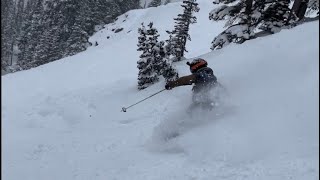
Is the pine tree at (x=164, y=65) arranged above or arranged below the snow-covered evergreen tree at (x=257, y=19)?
below

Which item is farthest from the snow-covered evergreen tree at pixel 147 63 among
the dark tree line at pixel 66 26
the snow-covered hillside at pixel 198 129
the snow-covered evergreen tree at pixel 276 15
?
the dark tree line at pixel 66 26

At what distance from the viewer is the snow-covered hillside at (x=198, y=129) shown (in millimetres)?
8844

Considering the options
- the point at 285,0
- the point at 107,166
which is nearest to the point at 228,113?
the point at 107,166

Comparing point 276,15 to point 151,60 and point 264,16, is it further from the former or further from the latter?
point 151,60

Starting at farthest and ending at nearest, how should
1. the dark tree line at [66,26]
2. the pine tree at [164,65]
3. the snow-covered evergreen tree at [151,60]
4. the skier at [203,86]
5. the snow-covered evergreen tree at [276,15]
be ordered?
the dark tree line at [66,26] < the snow-covered evergreen tree at [151,60] < the pine tree at [164,65] < the snow-covered evergreen tree at [276,15] < the skier at [203,86]

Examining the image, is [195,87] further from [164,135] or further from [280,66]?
[280,66]

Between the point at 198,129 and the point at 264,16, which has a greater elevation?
the point at 264,16

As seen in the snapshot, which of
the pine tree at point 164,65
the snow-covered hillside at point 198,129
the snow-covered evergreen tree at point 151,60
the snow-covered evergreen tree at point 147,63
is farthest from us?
the snow-covered evergreen tree at point 147,63

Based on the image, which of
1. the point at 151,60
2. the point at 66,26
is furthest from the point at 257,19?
the point at 66,26

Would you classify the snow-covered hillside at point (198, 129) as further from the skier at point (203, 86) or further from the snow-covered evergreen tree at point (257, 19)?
the snow-covered evergreen tree at point (257, 19)

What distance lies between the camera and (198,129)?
10.9 m

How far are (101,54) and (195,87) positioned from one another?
33308 mm

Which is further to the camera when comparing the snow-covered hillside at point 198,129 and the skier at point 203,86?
the skier at point 203,86

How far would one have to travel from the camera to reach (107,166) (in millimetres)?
9727
